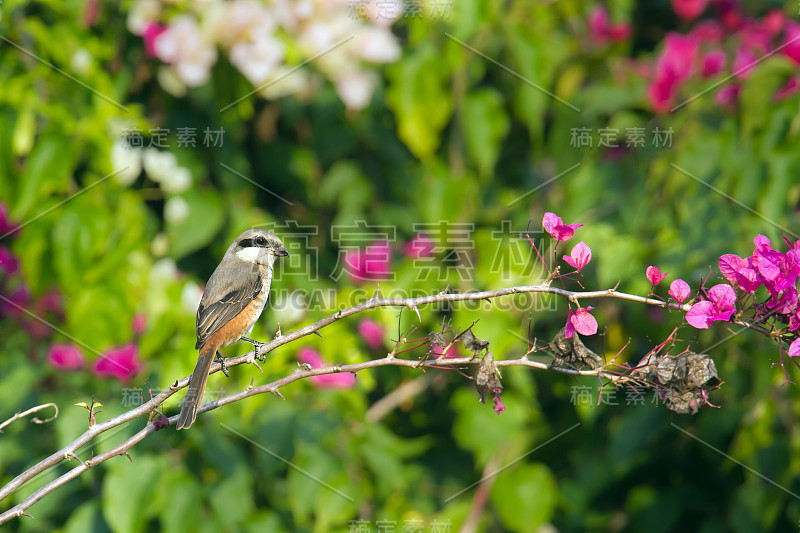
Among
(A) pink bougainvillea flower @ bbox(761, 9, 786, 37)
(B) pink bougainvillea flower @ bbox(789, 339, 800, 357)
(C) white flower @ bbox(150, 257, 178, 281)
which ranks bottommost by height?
(C) white flower @ bbox(150, 257, 178, 281)

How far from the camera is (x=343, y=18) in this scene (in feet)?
10.5

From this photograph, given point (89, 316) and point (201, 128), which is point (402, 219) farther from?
point (89, 316)

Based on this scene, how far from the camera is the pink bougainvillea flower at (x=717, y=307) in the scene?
120 cm

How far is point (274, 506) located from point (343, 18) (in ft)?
6.51

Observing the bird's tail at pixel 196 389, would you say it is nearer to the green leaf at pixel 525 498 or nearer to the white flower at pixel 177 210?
the white flower at pixel 177 210

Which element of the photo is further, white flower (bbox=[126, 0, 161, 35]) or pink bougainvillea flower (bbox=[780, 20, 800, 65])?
white flower (bbox=[126, 0, 161, 35])

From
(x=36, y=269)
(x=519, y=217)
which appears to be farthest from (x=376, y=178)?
(x=36, y=269)

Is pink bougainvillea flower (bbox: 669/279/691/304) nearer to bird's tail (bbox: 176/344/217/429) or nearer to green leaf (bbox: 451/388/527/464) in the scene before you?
bird's tail (bbox: 176/344/217/429)

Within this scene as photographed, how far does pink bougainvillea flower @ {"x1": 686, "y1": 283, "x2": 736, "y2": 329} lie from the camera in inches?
47.2

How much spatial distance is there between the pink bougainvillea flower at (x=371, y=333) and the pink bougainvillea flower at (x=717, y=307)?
1901 mm

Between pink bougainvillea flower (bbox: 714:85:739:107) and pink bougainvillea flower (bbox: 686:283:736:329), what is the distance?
2.01 meters

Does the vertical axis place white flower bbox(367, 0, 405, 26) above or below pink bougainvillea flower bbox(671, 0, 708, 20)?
above

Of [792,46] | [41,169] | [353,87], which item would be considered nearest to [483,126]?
[353,87]

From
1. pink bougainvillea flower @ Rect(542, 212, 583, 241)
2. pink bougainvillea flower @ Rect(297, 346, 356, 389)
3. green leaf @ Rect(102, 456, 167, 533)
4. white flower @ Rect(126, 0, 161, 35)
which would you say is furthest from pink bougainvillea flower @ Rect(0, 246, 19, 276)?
pink bougainvillea flower @ Rect(542, 212, 583, 241)
